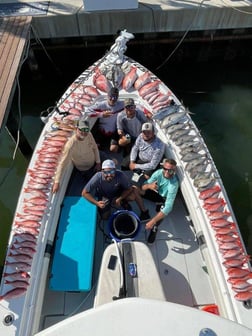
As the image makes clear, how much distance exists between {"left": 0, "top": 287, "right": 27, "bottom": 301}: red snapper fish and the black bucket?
1.22 metres

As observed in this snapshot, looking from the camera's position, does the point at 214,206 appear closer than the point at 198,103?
Yes

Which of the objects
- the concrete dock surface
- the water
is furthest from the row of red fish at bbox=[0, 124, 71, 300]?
the concrete dock surface

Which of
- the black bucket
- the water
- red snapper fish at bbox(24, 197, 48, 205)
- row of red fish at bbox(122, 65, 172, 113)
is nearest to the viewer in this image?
the black bucket

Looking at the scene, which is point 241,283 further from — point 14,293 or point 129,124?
point 129,124

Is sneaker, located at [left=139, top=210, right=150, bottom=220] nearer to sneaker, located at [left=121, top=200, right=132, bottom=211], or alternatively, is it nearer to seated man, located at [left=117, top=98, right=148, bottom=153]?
sneaker, located at [left=121, top=200, right=132, bottom=211]

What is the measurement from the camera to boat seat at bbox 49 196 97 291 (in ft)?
11.5

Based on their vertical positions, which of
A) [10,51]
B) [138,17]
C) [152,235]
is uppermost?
[138,17]

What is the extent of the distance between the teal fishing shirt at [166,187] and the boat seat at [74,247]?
952 millimetres

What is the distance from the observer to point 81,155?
14.0 ft

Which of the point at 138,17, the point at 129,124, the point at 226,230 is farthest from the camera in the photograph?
the point at 138,17

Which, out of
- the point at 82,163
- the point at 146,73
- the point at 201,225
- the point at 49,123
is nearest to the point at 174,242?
the point at 201,225

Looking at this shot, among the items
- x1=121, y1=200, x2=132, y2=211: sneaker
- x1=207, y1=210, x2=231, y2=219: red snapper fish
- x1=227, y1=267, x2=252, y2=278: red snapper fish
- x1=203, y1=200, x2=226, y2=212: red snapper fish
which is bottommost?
x1=227, y1=267, x2=252, y2=278: red snapper fish

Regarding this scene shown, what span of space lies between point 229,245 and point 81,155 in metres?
2.31

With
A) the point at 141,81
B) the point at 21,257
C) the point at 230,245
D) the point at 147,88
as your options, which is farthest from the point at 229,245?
the point at 141,81
